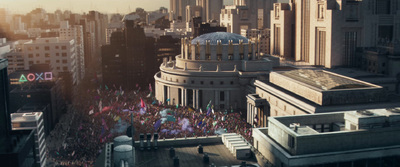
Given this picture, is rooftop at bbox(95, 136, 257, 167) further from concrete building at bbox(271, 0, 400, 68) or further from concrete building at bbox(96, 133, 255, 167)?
concrete building at bbox(271, 0, 400, 68)

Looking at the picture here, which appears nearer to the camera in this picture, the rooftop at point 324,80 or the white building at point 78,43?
the rooftop at point 324,80

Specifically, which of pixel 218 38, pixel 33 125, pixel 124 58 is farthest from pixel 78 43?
pixel 33 125

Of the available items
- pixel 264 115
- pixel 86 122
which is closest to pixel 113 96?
pixel 86 122

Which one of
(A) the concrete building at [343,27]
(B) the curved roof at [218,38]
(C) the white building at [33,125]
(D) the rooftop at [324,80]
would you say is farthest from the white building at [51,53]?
(D) the rooftop at [324,80]

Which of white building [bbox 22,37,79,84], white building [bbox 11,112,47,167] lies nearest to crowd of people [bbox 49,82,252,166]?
white building [bbox 11,112,47,167]

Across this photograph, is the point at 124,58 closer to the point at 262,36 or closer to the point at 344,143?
the point at 262,36

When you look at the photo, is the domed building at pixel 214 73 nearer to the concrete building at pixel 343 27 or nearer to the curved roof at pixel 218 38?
the curved roof at pixel 218 38

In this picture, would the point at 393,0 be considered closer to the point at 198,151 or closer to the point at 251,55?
the point at 251,55
